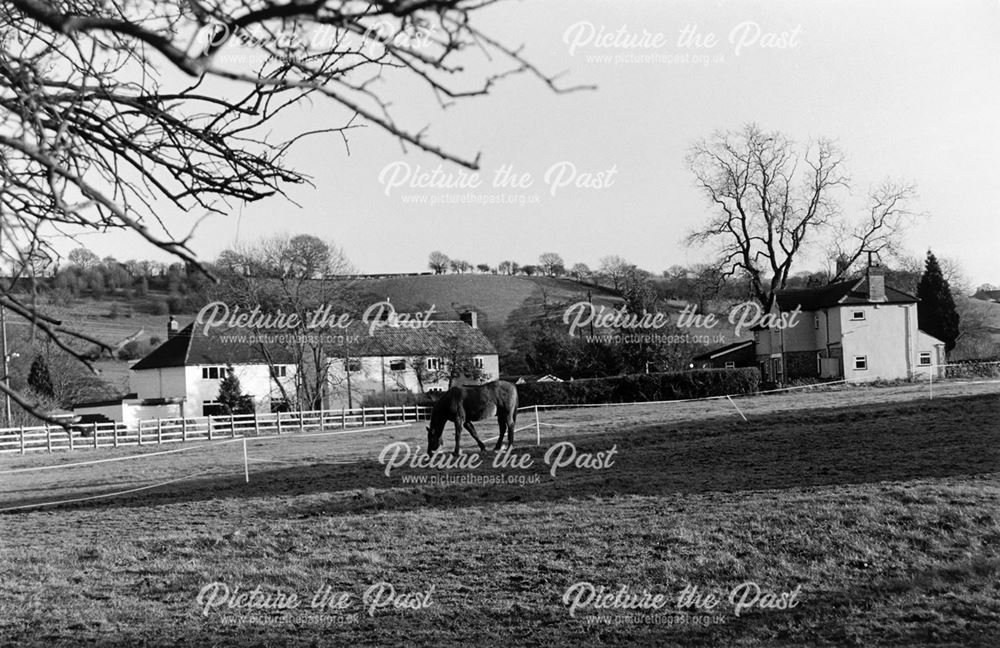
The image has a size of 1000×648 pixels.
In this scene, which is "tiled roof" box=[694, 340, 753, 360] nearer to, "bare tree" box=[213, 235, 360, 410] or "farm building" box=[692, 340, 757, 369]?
"farm building" box=[692, 340, 757, 369]

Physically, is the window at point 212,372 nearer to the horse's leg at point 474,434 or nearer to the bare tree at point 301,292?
the bare tree at point 301,292

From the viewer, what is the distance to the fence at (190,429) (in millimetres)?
36719

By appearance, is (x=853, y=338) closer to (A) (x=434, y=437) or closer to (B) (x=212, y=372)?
(B) (x=212, y=372)

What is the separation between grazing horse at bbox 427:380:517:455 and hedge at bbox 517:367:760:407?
23827mm

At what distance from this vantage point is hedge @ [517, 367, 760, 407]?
44.9 metres

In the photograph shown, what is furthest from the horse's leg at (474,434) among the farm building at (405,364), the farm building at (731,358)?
the farm building at (731,358)

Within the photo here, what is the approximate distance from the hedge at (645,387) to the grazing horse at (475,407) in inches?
938

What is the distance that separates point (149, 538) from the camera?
12398 millimetres

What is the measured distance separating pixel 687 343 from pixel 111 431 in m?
31.6

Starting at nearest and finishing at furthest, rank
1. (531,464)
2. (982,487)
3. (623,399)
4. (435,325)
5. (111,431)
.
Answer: (982,487), (531,464), (111,431), (623,399), (435,325)

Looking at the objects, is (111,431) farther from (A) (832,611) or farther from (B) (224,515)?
(A) (832,611)

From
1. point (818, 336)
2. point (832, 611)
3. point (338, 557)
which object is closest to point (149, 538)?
point (338, 557)

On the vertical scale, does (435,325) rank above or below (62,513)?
above

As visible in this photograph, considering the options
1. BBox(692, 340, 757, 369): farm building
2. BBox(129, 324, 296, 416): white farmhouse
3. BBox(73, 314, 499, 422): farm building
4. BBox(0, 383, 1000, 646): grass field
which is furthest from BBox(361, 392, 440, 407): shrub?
BBox(0, 383, 1000, 646): grass field
